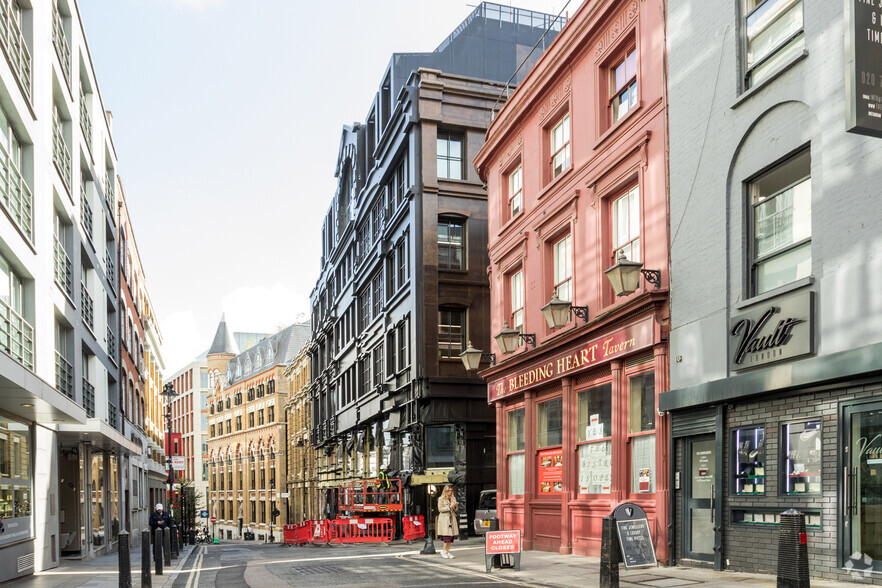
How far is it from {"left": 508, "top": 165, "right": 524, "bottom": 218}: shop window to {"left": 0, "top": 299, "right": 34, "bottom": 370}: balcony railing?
11833mm

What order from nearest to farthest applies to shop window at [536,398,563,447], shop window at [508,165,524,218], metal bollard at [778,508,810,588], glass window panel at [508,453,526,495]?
metal bollard at [778,508,810,588], shop window at [536,398,563,447], glass window panel at [508,453,526,495], shop window at [508,165,524,218]

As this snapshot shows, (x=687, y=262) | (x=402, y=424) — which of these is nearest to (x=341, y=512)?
(x=402, y=424)

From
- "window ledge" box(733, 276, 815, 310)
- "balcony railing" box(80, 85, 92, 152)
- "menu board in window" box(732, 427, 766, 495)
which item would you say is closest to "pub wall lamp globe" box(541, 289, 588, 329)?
"window ledge" box(733, 276, 815, 310)

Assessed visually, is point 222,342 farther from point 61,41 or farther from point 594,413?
point 594,413

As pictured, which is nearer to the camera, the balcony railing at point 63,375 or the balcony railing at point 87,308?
the balcony railing at point 63,375

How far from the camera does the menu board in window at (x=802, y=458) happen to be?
38.1 ft

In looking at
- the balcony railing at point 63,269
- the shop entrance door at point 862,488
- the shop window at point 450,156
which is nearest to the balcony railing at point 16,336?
the balcony railing at point 63,269

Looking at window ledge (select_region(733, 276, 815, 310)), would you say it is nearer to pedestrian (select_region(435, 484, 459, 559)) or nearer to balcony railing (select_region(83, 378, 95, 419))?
pedestrian (select_region(435, 484, 459, 559))

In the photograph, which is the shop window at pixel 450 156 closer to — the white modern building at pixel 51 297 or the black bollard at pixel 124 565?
the white modern building at pixel 51 297

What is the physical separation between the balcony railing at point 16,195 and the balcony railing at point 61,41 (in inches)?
235

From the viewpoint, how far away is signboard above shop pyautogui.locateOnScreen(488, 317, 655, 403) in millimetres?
16203

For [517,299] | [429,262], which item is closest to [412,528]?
[429,262]

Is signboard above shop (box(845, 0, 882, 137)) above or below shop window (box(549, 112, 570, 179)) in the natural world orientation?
below

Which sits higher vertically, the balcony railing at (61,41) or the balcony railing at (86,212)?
the balcony railing at (61,41)
